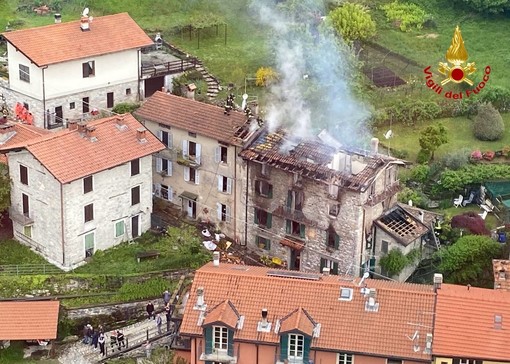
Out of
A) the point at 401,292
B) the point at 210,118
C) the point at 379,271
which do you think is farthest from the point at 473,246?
the point at 210,118

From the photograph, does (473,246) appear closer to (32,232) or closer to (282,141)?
(282,141)

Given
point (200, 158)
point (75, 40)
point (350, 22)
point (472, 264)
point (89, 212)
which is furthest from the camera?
point (350, 22)

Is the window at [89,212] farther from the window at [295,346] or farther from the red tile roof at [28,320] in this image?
the window at [295,346]

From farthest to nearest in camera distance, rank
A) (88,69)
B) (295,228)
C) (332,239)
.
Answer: (88,69) → (295,228) → (332,239)

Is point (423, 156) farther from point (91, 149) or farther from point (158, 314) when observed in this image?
point (91, 149)

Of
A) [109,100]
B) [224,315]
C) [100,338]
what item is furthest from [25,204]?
[224,315]

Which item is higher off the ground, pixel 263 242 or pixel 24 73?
pixel 24 73
